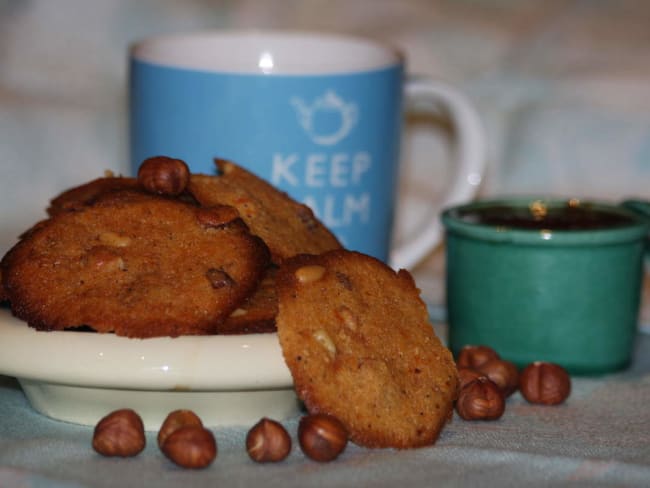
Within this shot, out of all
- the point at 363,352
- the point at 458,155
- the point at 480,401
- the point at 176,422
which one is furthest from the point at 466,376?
the point at 458,155

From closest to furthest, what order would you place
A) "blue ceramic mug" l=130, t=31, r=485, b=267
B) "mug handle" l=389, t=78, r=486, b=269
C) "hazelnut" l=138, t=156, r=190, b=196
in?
"hazelnut" l=138, t=156, r=190, b=196
"blue ceramic mug" l=130, t=31, r=485, b=267
"mug handle" l=389, t=78, r=486, b=269

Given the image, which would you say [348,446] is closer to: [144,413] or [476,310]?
[144,413]

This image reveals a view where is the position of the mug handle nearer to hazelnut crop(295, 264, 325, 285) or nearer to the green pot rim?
the green pot rim

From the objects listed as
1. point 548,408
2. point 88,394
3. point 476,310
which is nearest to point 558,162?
point 476,310

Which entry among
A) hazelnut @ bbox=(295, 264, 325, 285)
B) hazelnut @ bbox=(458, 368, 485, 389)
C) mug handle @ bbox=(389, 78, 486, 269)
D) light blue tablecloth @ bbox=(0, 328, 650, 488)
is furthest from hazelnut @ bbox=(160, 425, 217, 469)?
mug handle @ bbox=(389, 78, 486, 269)

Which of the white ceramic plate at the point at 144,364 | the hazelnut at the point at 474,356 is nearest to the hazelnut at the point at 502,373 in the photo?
the hazelnut at the point at 474,356
